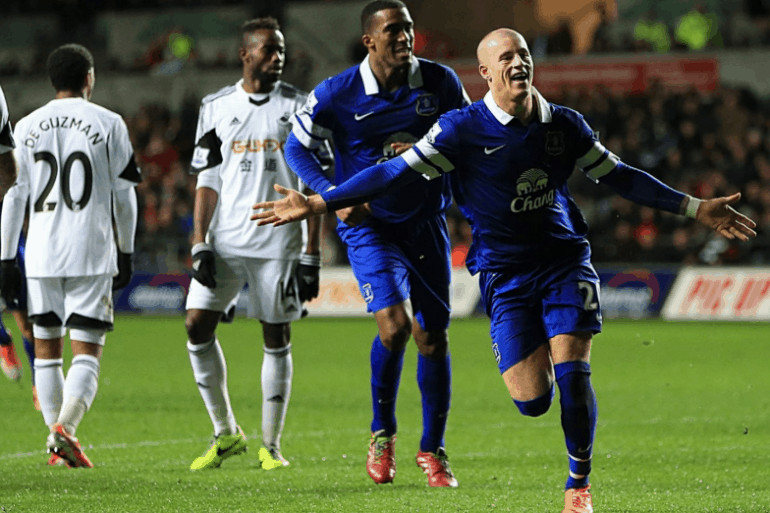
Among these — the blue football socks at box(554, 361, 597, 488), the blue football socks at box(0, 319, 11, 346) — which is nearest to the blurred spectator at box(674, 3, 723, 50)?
the blue football socks at box(0, 319, 11, 346)

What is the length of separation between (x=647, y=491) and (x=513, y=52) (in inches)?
91.1

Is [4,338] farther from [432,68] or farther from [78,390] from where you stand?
[432,68]

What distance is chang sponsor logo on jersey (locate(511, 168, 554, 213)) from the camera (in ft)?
18.1

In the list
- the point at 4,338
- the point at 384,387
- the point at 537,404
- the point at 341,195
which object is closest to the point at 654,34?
the point at 4,338

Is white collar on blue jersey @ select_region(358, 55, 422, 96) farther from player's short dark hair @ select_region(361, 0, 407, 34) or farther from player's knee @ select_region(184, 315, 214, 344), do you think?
player's knee @ select_region(184, 315, 214, 344)

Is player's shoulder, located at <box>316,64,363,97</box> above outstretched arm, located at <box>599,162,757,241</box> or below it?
above

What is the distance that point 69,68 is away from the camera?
709cm

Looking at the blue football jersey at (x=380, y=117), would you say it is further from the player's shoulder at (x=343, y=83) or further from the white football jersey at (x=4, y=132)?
the white football jersey at (x=4, y=132)

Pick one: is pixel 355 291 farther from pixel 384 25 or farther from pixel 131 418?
pixel 384 25

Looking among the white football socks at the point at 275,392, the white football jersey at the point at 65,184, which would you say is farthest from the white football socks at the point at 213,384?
the white football jersey at the point at 65,184

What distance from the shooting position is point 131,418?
9.48m

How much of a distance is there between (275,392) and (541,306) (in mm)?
2163

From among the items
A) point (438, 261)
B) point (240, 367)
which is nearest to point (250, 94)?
point (438, 261)

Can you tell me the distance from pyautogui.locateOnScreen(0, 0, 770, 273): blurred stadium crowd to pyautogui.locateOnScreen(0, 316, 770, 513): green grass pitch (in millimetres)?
5536
